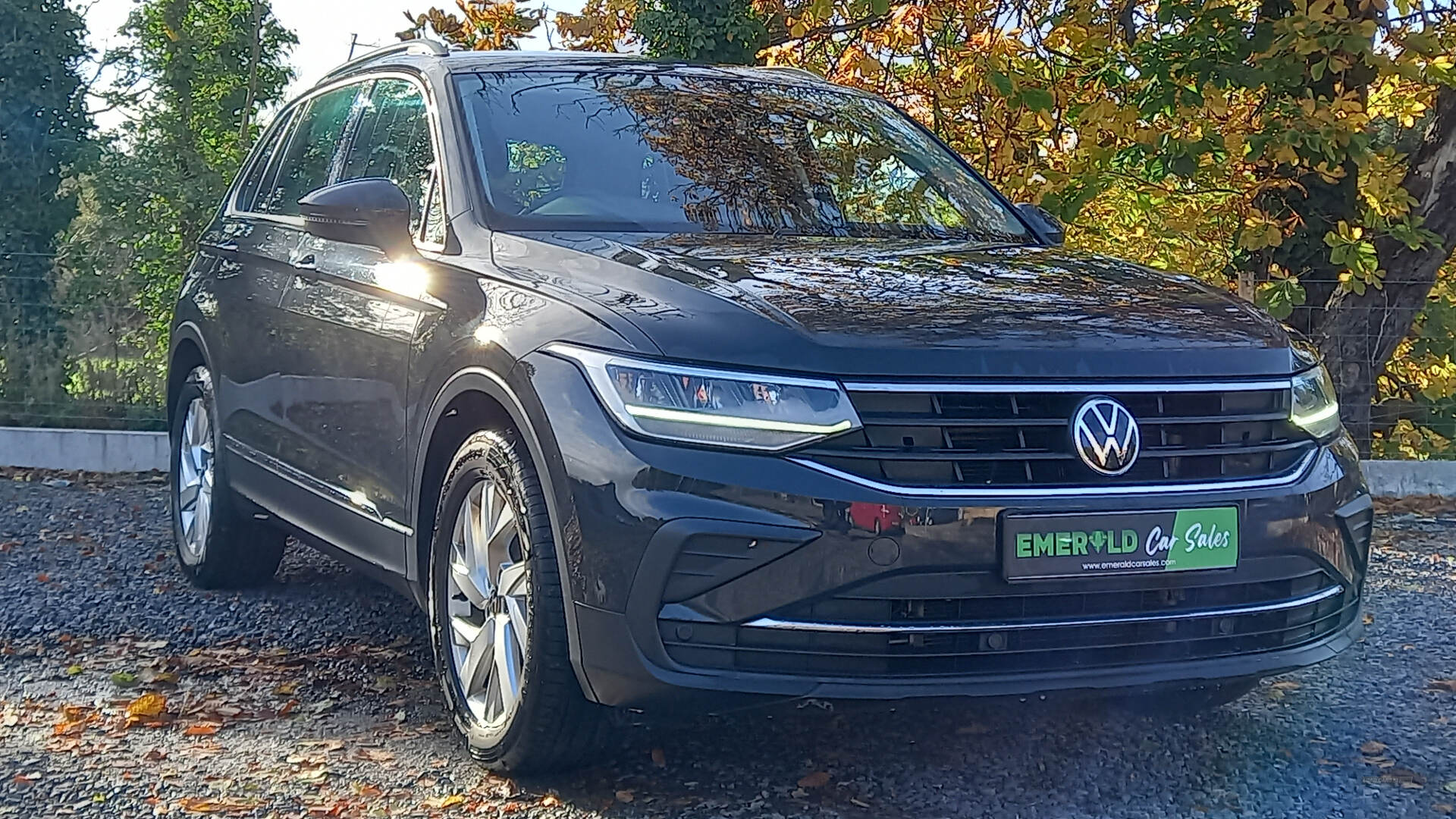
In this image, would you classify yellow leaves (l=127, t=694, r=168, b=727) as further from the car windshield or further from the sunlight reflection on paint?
the car windshield

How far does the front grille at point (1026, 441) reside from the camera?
9.87ft

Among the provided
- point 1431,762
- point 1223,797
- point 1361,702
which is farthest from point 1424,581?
point 1223,797

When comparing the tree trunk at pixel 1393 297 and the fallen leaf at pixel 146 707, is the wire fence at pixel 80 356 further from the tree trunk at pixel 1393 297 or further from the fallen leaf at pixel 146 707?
the fallen leaf at pixel 146 707

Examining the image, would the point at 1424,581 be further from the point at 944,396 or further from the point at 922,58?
the point at 922,58

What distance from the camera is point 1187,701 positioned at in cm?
399

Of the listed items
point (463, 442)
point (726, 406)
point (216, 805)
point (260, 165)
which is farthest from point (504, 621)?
point (260, 165)

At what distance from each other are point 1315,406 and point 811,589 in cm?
135

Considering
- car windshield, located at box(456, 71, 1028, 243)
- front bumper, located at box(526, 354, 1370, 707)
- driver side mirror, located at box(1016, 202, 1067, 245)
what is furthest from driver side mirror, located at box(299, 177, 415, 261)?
driver side mirror, located at box(1016, 202, 1067, 245)

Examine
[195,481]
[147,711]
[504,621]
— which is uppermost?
[504,621]

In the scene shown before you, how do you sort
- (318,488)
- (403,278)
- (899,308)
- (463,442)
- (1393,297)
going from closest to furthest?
(899,308) < (463,442) < (403,278) < (318,488) < (1393,297)

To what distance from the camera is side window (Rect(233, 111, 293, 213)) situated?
580 cm

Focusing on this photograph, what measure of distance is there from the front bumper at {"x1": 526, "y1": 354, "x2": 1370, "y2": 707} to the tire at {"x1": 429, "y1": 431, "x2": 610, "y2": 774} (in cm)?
11

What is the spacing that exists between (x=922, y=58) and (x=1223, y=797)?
724 centimetres

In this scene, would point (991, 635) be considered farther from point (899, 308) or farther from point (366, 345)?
point (366, 345)
